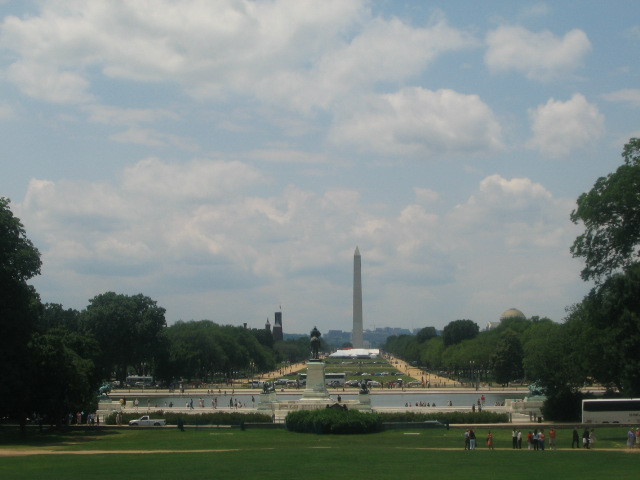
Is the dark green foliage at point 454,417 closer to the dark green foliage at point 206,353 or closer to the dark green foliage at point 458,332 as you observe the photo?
the dark green foliage at point 206,353

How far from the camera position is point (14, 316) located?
46938 millimetres

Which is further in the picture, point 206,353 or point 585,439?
point 206,353

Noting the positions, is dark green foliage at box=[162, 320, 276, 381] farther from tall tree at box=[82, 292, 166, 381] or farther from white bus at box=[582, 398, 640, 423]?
white bus at box=[582, 398, 640, 423]

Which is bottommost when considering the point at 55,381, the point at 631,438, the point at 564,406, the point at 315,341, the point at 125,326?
the point at 631,438

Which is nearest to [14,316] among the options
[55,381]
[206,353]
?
[55,381]

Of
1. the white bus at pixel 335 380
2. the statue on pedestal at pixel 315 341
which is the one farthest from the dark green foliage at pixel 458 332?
the statue on pedestal at pixel 315 341

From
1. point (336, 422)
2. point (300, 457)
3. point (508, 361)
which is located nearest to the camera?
point (300, 457)

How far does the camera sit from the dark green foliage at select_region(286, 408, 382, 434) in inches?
1925

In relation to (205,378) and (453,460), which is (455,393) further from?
(453,460)

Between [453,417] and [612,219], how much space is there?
1493 cm

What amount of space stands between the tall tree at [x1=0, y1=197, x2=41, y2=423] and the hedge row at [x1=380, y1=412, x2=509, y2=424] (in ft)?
67.9

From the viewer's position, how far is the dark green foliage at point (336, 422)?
48.9 m

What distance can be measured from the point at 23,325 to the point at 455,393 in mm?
62543

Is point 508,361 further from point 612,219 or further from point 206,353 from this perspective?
point 612,219
